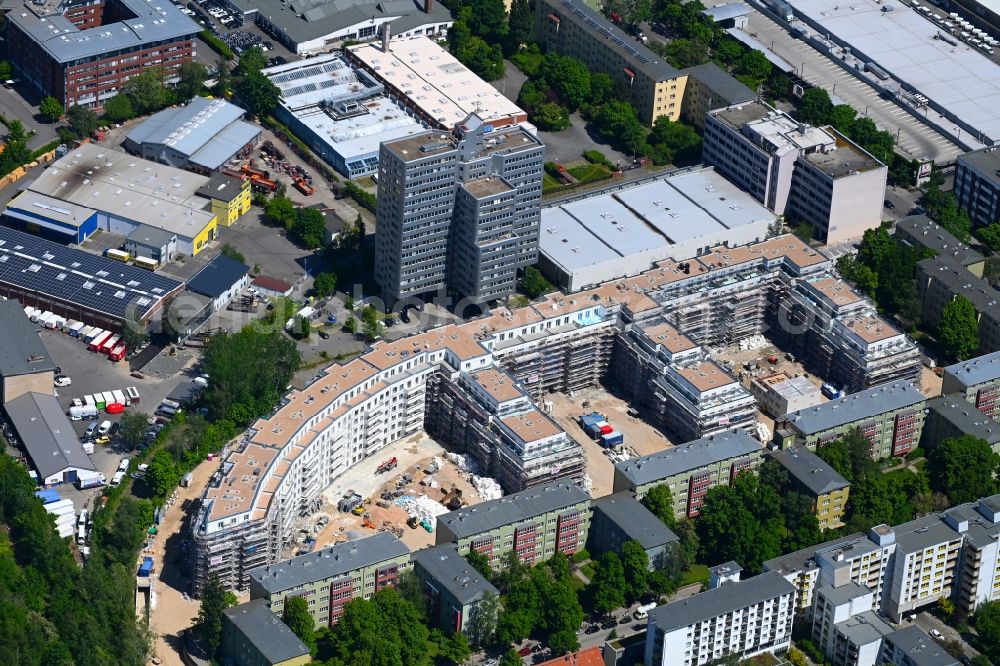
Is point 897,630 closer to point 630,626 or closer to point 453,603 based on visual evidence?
point 630,626

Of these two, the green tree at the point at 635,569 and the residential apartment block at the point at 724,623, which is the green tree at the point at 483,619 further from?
the residential apartment block at the point at 724,623

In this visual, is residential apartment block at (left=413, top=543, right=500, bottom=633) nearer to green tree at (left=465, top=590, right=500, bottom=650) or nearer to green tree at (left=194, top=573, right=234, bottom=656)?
green tree at (left=465, top=590, right=500, bottom=650)

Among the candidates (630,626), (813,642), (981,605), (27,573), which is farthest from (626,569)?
(27,573)

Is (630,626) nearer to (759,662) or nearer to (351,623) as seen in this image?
(759,662)

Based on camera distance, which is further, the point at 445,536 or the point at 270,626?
the point at 445,536

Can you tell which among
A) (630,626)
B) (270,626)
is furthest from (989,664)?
(270,626)
